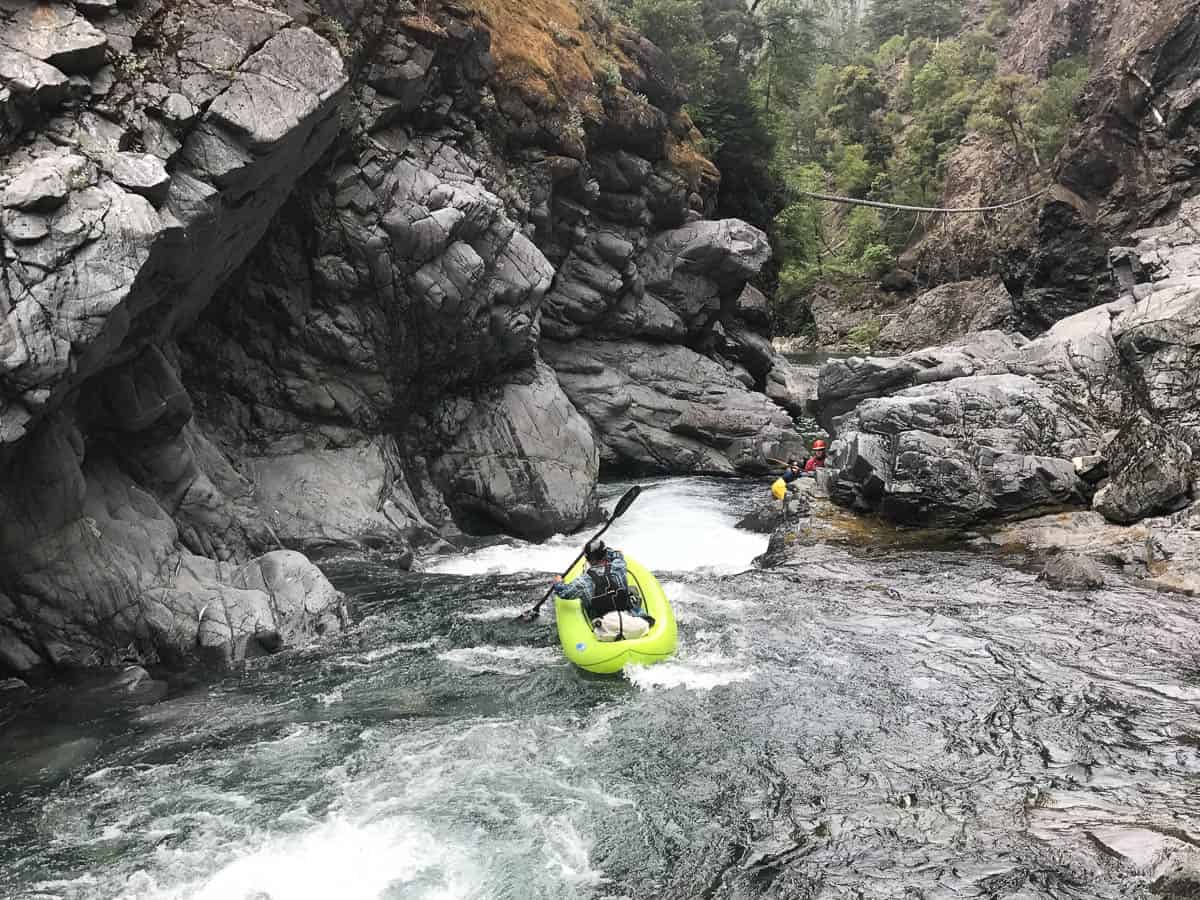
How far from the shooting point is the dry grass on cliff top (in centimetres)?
1930

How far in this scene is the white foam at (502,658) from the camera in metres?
10.2

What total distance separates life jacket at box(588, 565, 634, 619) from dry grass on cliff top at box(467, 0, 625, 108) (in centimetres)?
1232

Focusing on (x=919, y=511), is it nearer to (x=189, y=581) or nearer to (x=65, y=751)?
(x=189, y=581)

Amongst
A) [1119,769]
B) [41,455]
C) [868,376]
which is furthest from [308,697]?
[868,376]

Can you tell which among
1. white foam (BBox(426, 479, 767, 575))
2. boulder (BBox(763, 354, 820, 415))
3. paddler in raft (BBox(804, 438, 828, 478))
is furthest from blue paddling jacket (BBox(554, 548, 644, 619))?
boulder (BBox(763, 354, 820, 415))

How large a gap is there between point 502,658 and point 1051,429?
10680mm

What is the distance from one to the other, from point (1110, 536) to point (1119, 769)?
6676mm

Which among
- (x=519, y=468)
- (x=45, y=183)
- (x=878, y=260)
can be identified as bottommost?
(x=519, y=468)

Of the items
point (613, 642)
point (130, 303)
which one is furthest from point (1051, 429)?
point (130, 303)

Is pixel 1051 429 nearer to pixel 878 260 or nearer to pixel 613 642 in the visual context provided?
pixel 613 642

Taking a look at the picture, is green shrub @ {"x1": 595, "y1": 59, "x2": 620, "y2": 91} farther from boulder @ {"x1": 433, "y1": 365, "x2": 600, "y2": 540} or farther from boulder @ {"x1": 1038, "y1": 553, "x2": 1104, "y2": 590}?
boulder @ {"x1": 1038, "y1": 553, "x2": 1104, "y2": 590}

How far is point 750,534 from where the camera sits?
16328 millimetres

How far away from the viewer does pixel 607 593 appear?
10320mm

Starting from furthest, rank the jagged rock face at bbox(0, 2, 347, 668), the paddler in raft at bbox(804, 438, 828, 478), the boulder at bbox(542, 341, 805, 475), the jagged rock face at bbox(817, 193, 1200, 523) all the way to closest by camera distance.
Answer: the boulder at bbox(542, 341, 805, 475) → the paddler in raft at bbox(804, 438, 828, 478) → the jagged rock face at bbox(817, 193, 1200, 523) → the jagged rock face at bbox(0, 2, 347, 668)
